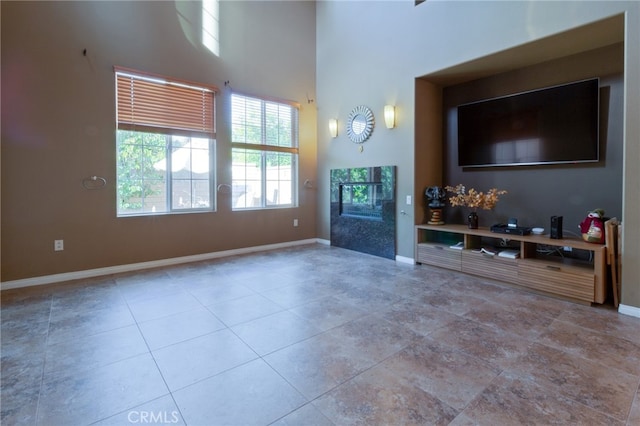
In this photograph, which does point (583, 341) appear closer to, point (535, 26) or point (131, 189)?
point (535, 26)

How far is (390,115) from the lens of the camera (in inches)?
174

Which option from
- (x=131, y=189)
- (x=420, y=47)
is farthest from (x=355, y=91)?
(x=131, y=189)

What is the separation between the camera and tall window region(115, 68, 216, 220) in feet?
13.1

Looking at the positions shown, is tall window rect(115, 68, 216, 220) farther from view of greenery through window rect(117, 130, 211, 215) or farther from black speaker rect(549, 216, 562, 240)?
black speaker rect(549, 216, 562, 240)

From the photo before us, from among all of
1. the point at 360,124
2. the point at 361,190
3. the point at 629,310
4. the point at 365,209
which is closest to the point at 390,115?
the point at 360,124

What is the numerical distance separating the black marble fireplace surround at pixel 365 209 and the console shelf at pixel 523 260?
1.84 feet

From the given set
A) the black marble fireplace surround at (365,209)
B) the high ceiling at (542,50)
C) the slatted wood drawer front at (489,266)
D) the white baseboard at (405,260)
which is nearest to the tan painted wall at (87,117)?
the black marble fireplace surround at (365,209)

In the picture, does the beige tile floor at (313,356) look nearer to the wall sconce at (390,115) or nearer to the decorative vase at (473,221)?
the decorative vase at (473,221)

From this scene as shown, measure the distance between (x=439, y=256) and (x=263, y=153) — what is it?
3200 millimetres

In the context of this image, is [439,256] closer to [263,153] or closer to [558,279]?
[558,279]

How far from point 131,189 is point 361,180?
326cm

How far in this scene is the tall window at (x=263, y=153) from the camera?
498cm

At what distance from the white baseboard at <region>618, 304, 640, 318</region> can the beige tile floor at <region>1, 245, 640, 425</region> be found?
0.07m

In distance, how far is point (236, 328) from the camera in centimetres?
240
